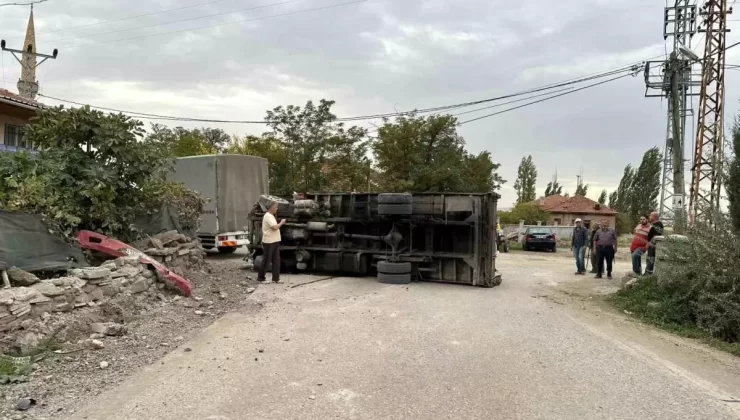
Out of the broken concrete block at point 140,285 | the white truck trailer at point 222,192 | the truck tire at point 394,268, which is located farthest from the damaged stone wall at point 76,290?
the white truck trailer at point 222,192

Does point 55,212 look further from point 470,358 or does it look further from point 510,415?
point 510,415

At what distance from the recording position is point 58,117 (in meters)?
8.91

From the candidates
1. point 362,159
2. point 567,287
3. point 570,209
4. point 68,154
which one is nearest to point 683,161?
point 567,287

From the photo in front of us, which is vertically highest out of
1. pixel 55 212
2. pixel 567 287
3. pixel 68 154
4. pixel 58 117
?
pixel 58 117

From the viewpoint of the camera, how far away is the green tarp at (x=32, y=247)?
6.47 meters

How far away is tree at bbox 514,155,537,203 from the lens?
7656 centimetres

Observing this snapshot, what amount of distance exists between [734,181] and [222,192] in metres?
13.1

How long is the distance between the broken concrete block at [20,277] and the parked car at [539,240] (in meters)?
27.8

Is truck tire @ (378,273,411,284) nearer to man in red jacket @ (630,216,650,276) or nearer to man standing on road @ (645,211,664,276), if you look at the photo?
man standing on road @ (645,211,664,276)

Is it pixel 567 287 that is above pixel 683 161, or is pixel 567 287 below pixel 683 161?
below

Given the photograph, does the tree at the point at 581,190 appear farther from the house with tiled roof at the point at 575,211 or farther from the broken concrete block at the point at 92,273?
the broken concrete block at the point at 92,273

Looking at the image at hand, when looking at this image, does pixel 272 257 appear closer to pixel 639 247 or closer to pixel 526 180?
pixel 639 247

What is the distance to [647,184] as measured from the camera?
55562 millimetres

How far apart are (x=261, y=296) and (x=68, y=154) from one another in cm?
417
